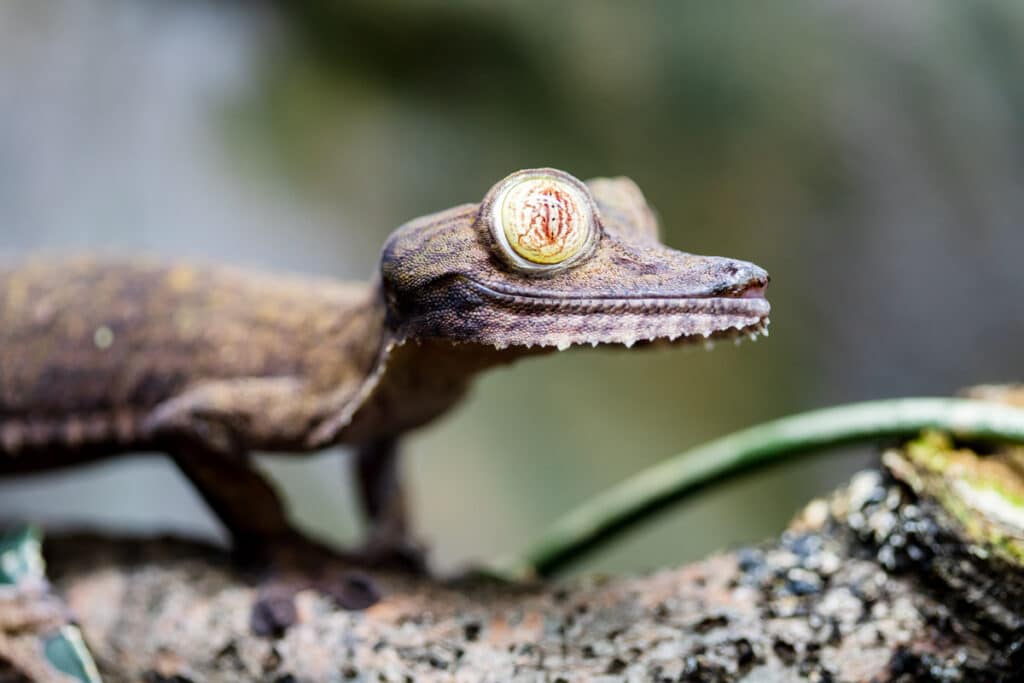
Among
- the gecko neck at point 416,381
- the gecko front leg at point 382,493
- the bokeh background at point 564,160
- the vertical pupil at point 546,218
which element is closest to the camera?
the vertical pupil at point 546,218

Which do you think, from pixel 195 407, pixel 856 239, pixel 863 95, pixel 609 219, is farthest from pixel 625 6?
pixel 195 407

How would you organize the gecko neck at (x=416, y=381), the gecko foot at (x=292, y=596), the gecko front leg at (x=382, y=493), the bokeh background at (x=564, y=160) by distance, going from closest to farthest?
the gecko neck at (x=416, y=381), the gecko foot at (x=292, y=596), the gecko front leg at (x=382, y=493), the bokeh background at (x=564, y=160)

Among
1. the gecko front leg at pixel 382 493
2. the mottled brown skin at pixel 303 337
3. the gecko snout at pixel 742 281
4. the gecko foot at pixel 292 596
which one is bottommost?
the gecko foot at pixel 292 596

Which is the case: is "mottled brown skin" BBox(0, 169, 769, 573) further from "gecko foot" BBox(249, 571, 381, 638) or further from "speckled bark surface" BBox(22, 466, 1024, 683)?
"speckled bark surface" BBox(22, 466, 1024, 683)

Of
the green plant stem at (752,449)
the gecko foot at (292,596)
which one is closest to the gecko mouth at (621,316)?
the green plant stem at (752,449)

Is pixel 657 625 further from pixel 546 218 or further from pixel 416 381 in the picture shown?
pixel 546 218

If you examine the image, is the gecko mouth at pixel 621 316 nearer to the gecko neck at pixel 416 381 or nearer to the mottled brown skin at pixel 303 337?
the mottled brown skin at pixel 303 337
